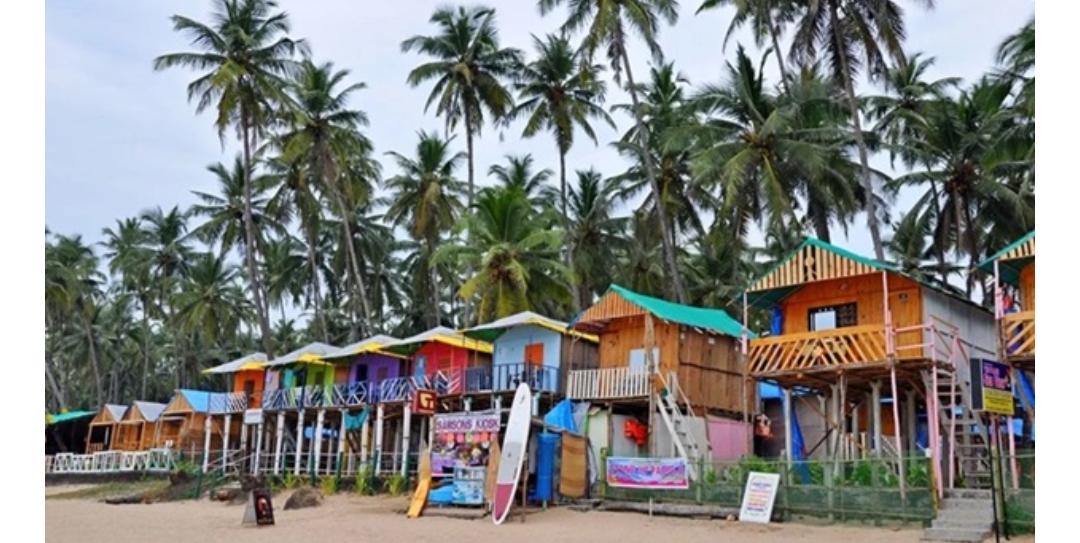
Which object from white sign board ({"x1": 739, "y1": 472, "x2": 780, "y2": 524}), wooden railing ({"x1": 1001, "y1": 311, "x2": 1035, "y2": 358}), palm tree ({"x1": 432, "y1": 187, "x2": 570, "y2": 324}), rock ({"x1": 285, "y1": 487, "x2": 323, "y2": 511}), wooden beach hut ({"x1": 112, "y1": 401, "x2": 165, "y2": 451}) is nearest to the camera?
wooden railing ({"x1": 1001, "y1": 311, "x2": 1035, "y2": 358})

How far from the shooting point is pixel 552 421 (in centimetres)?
2511

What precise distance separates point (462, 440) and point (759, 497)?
7430mm

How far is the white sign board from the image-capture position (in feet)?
63.0

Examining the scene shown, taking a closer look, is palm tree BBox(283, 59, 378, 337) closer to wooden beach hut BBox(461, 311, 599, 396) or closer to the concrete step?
wooden beach hut BBox(461, 311, 599, 396)

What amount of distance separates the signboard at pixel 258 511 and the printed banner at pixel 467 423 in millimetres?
4542

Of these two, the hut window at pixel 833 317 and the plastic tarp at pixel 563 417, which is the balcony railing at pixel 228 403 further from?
the hut window at pixel 833 317

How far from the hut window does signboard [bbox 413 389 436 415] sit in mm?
10650

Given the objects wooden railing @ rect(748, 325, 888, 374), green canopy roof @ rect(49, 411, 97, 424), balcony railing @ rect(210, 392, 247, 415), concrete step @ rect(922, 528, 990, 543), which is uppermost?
wooden railing @ rect(748, 325, 888, 374)

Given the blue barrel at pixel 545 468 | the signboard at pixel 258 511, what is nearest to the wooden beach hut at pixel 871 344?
the blue barrel at pixel 545 468

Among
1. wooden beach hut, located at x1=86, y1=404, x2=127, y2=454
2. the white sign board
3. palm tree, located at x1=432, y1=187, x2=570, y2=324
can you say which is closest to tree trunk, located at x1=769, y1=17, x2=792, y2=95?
palm tree, located at x1=432, y1=187, x2=570, y2=324

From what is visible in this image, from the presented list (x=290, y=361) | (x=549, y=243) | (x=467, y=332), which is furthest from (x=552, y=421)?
(x=290, y=361)

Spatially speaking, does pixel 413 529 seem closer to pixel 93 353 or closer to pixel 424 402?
pixel 424 402

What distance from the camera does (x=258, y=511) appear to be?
2130 cm

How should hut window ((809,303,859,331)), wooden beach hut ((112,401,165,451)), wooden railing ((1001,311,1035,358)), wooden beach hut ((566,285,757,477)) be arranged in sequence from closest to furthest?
1. wooden railing ((1001,311,1035,358))
2. hut window ((809,303,859,331))
3. wooden beach hut ((566,285,757,477))
4. wooden beach hut ((112,401,165,451))
